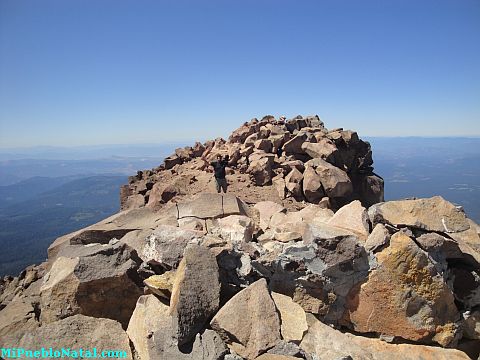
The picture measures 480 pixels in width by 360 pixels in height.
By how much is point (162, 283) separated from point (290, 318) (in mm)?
2793

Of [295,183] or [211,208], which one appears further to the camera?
[295,183]

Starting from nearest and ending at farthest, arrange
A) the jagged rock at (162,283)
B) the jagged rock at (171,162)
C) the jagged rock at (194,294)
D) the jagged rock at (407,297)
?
the jagged rock at (194,294) < the jagged rock at (407,297) < the jagged rock at (162,283) < the jagged rock at (171,162)

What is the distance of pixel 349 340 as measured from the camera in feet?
20.8

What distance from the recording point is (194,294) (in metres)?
5.91

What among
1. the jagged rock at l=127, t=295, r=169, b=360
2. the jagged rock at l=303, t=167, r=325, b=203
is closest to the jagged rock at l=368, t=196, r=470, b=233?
the jagged rock at l=127, t=295, r=169, b=360

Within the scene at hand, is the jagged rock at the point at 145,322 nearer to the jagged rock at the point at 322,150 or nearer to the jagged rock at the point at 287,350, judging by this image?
the jagged rock at the point at 287,350

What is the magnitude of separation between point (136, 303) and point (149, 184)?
12311 millimetres

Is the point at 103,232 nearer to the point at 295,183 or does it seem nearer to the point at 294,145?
the point at 295,183

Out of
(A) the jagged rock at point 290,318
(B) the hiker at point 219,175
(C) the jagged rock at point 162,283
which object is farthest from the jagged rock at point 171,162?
(A) the jagged rock at point 290,318

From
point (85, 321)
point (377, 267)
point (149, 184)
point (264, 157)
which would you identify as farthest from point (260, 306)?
point (149, 184)

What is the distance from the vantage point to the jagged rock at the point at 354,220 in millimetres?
7493

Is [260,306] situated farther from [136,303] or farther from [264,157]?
[264,157]

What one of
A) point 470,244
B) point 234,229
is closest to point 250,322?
point 234,229

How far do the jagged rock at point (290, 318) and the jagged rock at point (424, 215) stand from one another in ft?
9.77
